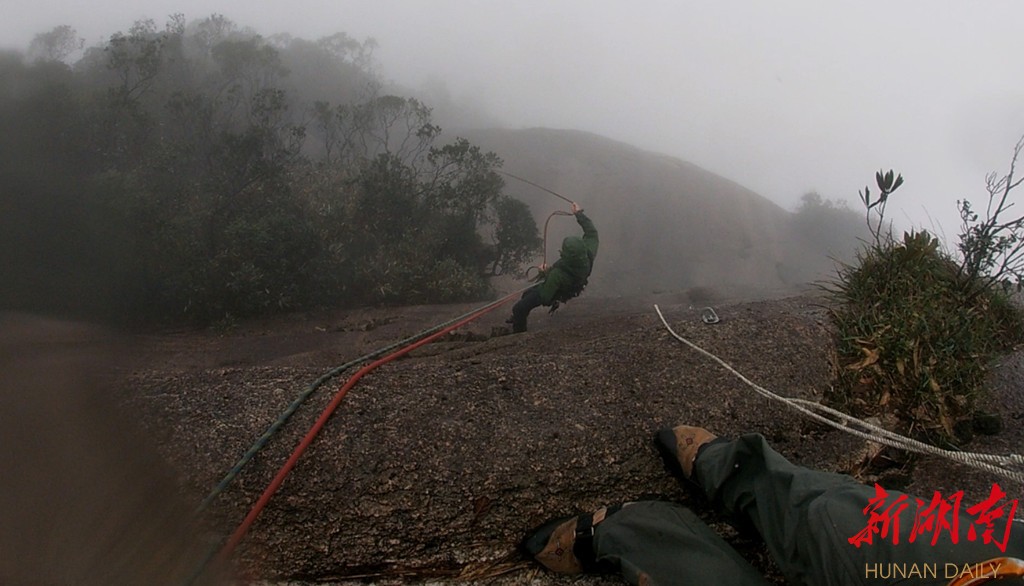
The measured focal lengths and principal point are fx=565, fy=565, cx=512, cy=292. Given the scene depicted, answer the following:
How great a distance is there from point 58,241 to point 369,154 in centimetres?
967

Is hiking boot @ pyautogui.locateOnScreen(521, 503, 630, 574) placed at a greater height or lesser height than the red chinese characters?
lesser

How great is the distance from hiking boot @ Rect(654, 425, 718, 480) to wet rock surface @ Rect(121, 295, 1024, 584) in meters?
0.08

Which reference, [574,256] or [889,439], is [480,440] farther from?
[574,256]

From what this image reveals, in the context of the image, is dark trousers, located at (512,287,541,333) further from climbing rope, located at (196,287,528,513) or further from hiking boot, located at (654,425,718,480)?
hiking boot, located at (654,425,718,480)

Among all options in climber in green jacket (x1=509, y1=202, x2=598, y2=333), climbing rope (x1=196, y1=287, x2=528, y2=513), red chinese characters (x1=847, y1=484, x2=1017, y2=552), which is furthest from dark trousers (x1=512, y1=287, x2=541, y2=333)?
red chinese characters (x1=847, y1=484, x2=1017, y2=552)

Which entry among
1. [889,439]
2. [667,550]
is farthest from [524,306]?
[667,550]

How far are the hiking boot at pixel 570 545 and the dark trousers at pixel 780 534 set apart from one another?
5 cm

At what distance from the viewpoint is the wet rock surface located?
249 cm

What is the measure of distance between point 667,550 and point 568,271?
4423 millimetres

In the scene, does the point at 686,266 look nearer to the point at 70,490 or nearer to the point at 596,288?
the point at 596,288

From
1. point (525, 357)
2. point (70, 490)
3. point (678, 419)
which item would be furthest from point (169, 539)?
point (678, 419)

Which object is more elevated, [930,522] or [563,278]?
[563,278]

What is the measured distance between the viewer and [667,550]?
224 centimetres

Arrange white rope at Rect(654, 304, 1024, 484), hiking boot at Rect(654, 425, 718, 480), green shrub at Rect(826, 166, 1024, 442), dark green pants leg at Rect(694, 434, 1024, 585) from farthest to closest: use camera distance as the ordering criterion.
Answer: green shrub at Rect(826, 166, 1024, 442) → hiking boot at Rect(654, 425, 718, 480) → white rope at Rect(654, 304, 1024, 484) → dark green pants leg at Rect(694, 434, 1024, 585)
